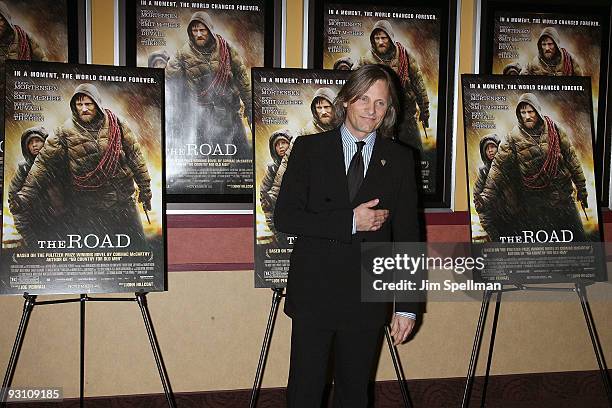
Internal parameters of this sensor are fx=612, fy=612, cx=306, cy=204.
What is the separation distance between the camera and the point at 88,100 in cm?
246

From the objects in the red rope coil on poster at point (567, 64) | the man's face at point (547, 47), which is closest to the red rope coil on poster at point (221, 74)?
the man's face at point (547, 47)

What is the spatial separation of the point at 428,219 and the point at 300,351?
4.28 feet

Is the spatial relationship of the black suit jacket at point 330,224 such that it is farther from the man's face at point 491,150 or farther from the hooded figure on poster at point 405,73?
the hooded figure on poster at point 405,73

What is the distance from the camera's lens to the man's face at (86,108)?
244 centimetres

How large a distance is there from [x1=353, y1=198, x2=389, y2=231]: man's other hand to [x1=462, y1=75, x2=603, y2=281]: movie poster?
33.5 inches

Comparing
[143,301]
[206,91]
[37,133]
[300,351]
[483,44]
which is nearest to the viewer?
[300,351]

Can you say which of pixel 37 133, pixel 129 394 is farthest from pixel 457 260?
pixel 37 133

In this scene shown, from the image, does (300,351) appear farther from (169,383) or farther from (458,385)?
(458,385)

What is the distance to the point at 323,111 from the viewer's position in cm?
275

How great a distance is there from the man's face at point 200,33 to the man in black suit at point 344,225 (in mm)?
1041

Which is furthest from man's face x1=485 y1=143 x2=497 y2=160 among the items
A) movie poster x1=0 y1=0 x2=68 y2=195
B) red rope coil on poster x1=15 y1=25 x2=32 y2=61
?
red rope coil on poster x1=15 y1=25 x2=32 y2=61

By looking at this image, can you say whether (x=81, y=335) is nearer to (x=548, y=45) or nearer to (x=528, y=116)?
(x=528, y=116)

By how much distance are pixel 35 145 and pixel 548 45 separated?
2.51 metres

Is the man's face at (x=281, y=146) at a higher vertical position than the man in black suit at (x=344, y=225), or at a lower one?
higher
